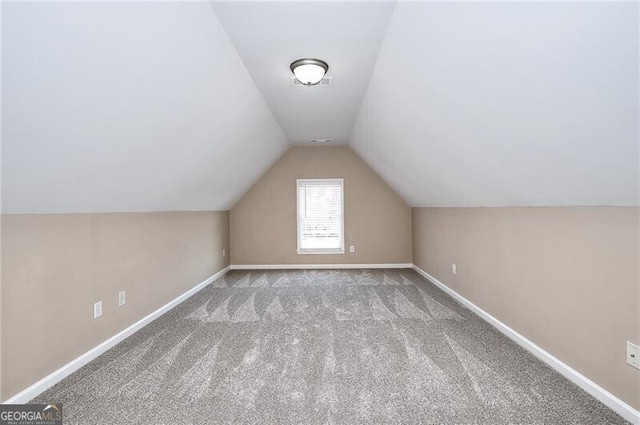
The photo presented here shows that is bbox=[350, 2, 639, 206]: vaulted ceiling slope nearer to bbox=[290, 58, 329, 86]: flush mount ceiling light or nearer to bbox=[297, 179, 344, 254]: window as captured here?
bbox=[290, 58, 329, 86]: flush mount ceiling light

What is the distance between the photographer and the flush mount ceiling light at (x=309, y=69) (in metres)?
2.42

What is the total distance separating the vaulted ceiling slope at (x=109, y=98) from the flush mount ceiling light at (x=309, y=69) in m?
0.48

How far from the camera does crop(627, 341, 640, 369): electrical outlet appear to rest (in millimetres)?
1615

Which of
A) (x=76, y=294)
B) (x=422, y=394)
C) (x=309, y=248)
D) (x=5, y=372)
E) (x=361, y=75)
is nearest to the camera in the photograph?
(x=5, y=372)

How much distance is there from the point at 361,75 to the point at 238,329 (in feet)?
8.79

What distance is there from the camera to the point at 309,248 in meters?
5.92

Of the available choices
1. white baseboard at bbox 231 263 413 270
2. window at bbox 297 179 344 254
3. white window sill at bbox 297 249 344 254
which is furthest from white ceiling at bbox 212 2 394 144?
white baseboard at bbox 231 263 413 270

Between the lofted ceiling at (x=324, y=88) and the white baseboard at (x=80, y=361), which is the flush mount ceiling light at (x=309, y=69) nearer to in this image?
the lofted ceiling at (x=324, y=88)

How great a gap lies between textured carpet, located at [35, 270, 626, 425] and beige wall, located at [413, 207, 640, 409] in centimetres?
21

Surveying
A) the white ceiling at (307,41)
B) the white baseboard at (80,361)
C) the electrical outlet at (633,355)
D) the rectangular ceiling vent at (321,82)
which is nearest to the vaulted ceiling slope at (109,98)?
the white ceiling at (307,41)

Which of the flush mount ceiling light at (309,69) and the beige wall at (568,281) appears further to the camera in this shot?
the flush mount ceiling light at (309,69)

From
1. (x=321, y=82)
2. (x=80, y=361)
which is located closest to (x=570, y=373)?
(x=321, y=82)

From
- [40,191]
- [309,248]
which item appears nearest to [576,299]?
[40,191]

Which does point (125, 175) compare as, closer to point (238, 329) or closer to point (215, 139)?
point (215, 139)
